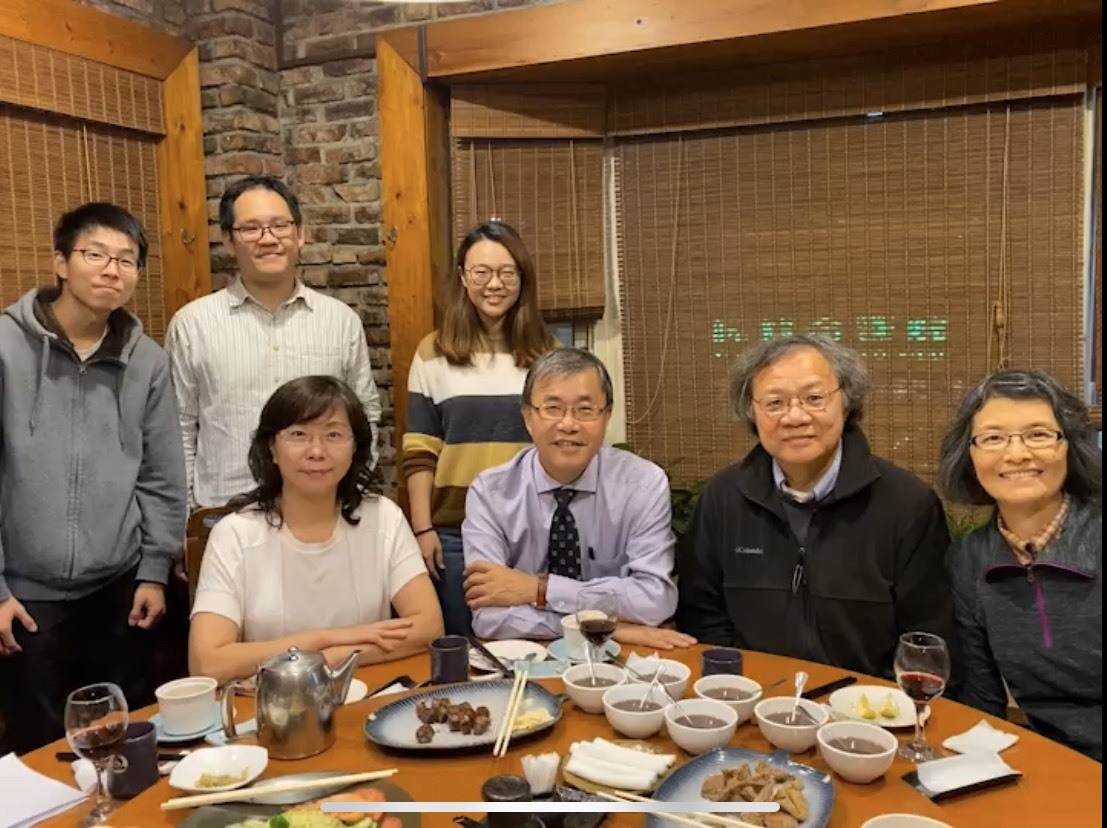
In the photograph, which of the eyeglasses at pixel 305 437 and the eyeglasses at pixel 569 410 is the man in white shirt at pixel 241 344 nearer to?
the eyeglasses at pixel 305 437

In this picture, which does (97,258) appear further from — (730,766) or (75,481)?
(730,766)

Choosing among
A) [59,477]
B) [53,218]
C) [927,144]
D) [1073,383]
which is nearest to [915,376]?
[1073,383]

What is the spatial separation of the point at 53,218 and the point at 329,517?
5.93 ft

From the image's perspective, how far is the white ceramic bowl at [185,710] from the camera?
157 cm

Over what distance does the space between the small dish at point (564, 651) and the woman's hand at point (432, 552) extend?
998 mm

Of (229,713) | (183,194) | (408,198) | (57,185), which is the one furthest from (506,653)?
(183,194)

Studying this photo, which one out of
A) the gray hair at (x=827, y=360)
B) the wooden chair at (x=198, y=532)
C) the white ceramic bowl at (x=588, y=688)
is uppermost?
the gray hair at (x=827, y=360)

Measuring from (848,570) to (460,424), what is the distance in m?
1.25

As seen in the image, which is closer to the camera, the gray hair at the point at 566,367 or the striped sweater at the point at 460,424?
the gray hair at the point at 566,367

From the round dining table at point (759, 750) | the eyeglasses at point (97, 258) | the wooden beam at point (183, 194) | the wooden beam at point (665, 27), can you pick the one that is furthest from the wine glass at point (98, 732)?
the wooden beam at point (665, 27)

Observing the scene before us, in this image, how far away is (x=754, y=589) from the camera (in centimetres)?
216

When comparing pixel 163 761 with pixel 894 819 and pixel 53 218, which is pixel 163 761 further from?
pixel 53 218

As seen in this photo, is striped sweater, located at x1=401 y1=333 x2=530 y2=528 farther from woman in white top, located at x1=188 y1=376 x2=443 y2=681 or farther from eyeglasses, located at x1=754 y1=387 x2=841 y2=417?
eyeglasses, located at x1=754 y1=387 x2=841 y2=417

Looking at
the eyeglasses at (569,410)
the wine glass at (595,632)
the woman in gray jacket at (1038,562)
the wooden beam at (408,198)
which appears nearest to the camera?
the wine glass at (595,632)
